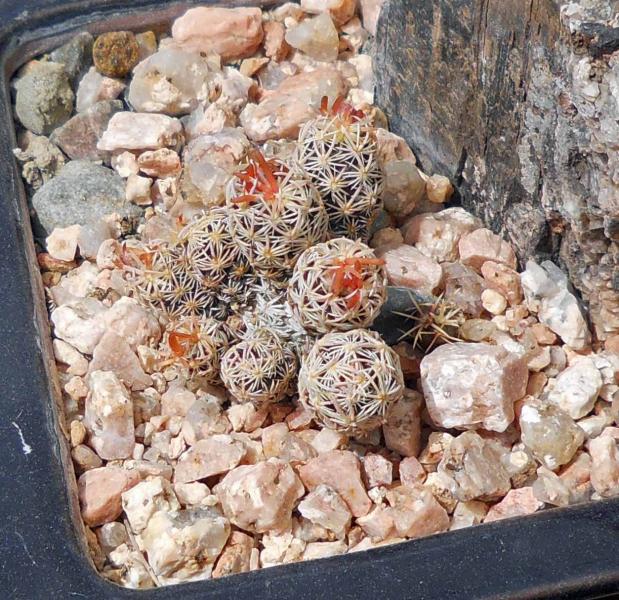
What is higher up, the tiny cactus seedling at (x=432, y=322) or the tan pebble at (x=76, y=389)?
the tiny cactus seedling at (x=432, y=322)

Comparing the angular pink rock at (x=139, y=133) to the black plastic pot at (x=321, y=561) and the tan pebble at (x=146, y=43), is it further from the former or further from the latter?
the black plastic pot at (x=321, y=561)

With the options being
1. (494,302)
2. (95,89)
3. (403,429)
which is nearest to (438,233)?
(494,302)

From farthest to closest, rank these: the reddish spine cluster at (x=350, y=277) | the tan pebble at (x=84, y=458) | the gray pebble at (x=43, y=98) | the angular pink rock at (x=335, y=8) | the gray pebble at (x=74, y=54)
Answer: the angular pink rock at (x=335, y=8) < the gray pebble at (x=74, y=54) < the gray pebble at (x=43, y=98) < the tan pebble at (x=84, y=458) < the reddish spine cluster at (x=350, y=277)

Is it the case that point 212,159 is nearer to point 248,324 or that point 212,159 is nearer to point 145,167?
point 145,167

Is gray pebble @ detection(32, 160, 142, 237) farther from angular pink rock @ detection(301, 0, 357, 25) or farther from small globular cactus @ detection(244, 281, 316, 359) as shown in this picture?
angular pink rock @ detection(301, 0, 357, 25)

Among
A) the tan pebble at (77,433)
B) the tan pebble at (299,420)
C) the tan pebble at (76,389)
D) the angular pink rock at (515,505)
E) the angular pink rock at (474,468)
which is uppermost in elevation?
the tan pebble at (76,389)

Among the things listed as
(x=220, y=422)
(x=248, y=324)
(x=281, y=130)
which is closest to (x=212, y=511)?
A: (x=220, y=422)

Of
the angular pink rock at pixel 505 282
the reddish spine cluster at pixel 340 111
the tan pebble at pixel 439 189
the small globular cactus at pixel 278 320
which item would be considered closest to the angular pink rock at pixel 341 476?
the small globular cactus at pixel 278 320

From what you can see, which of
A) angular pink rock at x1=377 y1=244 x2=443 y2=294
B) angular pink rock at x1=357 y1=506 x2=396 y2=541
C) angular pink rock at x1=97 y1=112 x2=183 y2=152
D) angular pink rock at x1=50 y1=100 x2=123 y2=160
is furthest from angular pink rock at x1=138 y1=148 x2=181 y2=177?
angular pink rock at x1=357 y1=506 x2=396 y2=541
